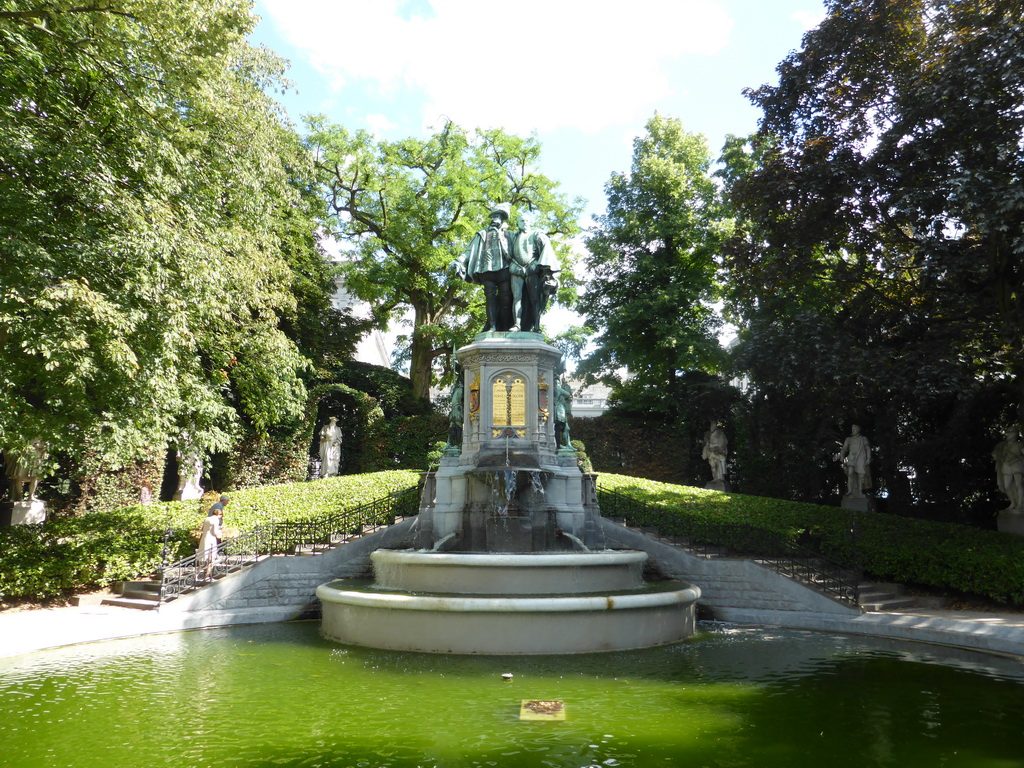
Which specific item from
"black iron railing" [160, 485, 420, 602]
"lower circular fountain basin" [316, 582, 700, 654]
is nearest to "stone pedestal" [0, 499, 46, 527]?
"black iron railing" [160, 485, 420, 602]

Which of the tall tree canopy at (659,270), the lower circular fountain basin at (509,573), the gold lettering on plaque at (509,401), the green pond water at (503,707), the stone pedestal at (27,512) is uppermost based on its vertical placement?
the tall tree canopy at (659,270)

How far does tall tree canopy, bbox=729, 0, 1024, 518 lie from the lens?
1345cm

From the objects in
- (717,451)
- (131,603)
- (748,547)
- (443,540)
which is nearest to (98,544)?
(131,603)

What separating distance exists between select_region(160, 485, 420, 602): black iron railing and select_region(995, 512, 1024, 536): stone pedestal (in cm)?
1348

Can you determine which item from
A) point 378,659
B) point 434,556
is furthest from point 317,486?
point 378,659

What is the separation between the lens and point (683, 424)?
87.0 feet

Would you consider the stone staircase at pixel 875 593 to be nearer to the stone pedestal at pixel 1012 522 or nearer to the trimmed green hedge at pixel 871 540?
the trimmed green hedge at pixel 871 540

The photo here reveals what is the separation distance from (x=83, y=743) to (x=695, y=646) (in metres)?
7.19

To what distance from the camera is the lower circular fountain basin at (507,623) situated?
9086 millimetres

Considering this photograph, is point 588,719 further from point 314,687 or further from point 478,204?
point 478,204

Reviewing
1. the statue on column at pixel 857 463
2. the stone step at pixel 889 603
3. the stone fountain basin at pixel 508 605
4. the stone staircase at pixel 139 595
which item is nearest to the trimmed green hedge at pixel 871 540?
the stone step at pixel 889 603

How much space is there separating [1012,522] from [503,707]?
15038 millimetres

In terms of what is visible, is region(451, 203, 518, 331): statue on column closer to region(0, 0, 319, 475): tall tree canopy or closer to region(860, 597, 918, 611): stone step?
region(0, 0, 319, 475): tall tree canopy

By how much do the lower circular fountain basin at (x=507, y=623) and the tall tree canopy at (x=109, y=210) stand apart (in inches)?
230
